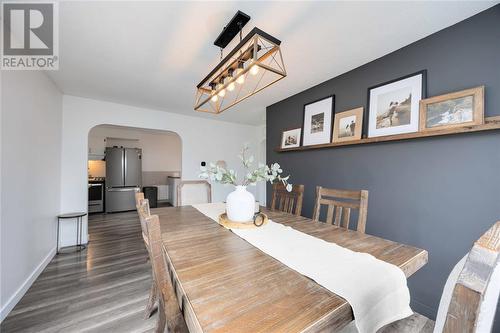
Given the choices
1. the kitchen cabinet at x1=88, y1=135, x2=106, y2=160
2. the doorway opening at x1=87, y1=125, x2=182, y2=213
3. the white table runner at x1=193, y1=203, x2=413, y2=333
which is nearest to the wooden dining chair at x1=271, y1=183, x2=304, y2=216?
the white table runner at x1=193, y1=203, x2=413, y2=333

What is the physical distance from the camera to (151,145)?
6.99m

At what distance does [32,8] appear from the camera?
1.45 meters

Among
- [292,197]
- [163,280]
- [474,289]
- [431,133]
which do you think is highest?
[431,133]

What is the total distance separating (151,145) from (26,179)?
531cm

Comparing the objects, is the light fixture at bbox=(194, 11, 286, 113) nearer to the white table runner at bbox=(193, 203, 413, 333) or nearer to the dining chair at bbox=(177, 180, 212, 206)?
the white table runner at bbox=(193, 203, 413, 333)

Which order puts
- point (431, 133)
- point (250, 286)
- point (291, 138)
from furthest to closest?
point (291, 138), point (431, 133), point (250, 286)

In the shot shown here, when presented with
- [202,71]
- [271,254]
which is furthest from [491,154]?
[202,71]

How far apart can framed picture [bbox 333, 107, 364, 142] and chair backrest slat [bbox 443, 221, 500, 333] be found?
2.03 m

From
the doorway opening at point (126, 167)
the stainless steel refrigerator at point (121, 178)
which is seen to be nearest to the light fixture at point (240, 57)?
the doorway opening at point (126, 167)

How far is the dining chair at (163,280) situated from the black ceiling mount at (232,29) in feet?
4.90

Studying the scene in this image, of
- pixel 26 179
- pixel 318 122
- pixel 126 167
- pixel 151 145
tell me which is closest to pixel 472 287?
pixel 318 122

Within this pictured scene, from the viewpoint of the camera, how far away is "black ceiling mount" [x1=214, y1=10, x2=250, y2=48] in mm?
1428

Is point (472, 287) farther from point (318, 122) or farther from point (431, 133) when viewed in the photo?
point (318, 122)

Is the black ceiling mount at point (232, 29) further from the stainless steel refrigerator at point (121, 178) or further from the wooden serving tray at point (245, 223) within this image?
the stainless steel refrigerator at point (121, 178)
